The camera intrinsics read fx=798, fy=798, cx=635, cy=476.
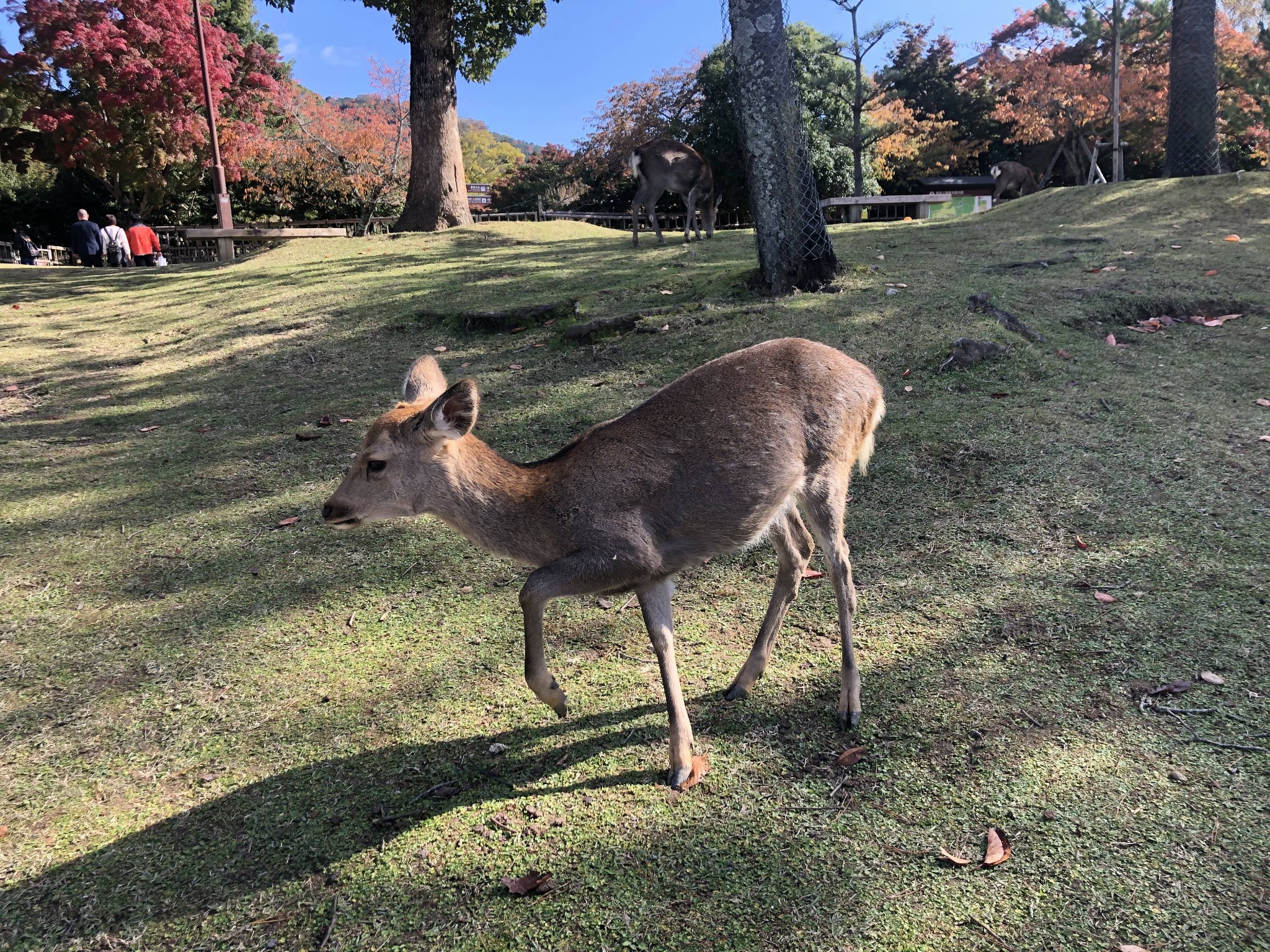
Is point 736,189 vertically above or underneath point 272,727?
above

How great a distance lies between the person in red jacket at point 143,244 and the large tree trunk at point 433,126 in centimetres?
1062

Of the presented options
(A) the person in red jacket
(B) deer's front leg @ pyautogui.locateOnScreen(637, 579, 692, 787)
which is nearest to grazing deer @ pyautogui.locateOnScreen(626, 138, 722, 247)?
(B) deer's front leg @ pyautogui.locateOnScreen(637, 579, 692, 787)

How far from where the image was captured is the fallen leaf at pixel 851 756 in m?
2.94

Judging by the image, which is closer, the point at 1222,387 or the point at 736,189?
the point at 1222,387

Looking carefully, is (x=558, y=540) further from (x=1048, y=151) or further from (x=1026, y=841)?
(x=1048, y=151)

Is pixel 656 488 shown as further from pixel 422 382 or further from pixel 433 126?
pixel 433 126

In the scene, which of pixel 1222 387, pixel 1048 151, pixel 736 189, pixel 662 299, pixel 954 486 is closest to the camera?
pixel 954 486

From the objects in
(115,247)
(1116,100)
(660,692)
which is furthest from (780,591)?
(1116,100)

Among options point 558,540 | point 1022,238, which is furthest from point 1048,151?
point 558,540

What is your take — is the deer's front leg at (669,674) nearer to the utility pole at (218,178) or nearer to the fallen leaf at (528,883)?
the fallen leaf at (528,883)

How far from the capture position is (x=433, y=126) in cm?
1519

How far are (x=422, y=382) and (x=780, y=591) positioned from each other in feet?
6.14

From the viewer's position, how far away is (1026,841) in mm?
2521

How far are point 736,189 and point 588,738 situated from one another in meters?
25.7
